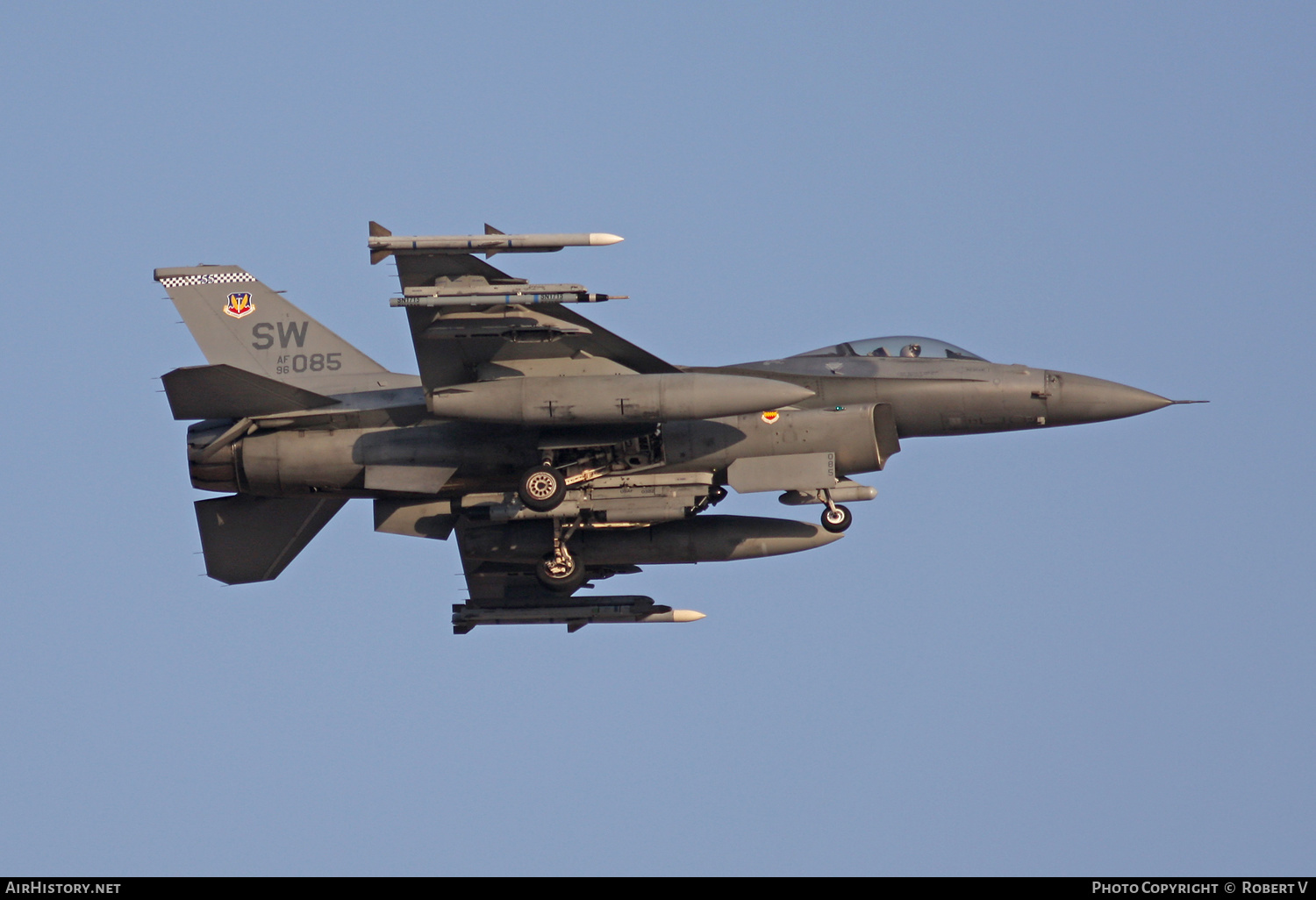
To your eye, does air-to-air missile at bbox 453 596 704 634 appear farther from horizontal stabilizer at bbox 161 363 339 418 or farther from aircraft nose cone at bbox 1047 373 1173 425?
aircraft nose cone at bbox 1047 373 1173 425

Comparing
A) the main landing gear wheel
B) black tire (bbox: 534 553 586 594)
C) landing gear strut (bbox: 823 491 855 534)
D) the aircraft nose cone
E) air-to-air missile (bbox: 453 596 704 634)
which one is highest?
the aircraft nose cone

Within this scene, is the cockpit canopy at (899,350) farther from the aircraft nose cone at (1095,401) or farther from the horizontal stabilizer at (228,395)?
the horizontal stabilizer at (228,395)

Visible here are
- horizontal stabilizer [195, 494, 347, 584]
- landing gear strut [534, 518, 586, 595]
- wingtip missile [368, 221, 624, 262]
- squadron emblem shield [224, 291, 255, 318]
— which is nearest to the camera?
wingtip missile [368, 221, 624, 262]

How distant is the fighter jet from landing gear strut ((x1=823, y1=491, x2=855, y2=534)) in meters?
0.02

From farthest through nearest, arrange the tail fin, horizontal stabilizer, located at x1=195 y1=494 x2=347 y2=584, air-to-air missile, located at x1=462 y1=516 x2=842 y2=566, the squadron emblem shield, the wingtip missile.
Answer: the squadron emblem shield
the tail fin
horizontal stabilizer, located at x1=195 y1=494 x2=347 y2=584
air-to-air missile, located at x1=462 y1=516 x2=842 y2=566
the wingtip missile

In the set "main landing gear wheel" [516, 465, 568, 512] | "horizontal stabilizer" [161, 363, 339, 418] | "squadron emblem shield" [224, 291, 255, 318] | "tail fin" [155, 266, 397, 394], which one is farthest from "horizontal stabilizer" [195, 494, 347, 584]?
"main landing gear wheel" [516, 465, 568, 512]

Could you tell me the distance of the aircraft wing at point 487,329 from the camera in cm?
1884

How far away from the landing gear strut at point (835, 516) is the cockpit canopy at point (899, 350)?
1.71 metres

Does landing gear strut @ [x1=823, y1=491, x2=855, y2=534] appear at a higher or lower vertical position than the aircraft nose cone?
lower

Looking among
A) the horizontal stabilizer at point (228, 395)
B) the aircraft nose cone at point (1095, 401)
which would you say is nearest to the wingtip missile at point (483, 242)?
the horizontal stabilizer at point (228, 395)

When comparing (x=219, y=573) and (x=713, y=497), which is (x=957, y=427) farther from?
(x=219, y=573)

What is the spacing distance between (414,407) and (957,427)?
6192 mm

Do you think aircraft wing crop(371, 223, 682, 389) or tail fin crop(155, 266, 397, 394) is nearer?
aircraft wing crop(371, 223, 682, 389)

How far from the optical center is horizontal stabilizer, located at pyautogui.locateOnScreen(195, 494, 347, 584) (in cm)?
A: 2236
